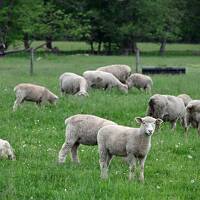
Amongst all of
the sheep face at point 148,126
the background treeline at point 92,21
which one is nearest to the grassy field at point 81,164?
the sheep face at point 148,126

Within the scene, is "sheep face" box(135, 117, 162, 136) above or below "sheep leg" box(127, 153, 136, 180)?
above

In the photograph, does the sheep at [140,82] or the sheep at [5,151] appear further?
the sheep at [140,82]

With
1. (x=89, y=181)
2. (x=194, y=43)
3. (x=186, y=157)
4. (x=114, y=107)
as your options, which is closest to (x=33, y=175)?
(x=89, y=181)

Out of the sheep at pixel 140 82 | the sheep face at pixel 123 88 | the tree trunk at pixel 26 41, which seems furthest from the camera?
the tree trunk at pixel 26 41

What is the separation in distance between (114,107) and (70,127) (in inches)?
252

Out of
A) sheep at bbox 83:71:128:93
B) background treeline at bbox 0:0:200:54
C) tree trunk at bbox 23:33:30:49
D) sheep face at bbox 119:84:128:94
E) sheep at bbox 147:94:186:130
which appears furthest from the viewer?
tree trunk at bbox 23:33:30:49

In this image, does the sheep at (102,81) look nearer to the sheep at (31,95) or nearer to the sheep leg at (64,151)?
the sheep at (31,95)

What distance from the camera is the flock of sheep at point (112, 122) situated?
30.3ft

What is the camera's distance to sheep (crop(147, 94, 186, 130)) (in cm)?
1526

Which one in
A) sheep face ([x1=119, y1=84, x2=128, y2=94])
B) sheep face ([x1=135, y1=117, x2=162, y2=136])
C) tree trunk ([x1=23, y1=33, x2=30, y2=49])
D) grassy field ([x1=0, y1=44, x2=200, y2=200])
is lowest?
tree trunk ([x1=23, y1=33, x2=30, y2=49])

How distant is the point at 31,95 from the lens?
17156mm

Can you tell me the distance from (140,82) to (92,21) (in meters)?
39.6

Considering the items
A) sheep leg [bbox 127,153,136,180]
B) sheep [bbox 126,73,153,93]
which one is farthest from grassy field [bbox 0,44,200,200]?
sheep [bbox 126,73,153,93]

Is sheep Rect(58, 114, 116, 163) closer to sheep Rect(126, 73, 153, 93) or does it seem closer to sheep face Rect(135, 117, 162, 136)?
sheep face Rect(135, 117, 162, 136)
